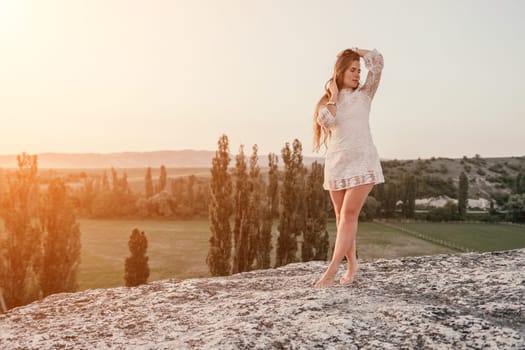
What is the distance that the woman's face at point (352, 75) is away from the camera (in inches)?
202

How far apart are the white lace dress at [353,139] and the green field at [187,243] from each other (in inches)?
1317

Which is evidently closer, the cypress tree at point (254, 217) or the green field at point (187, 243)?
the cypress tree at point (254, 217)

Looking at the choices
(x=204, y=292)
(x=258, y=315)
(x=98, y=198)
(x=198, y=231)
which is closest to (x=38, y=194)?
(x=204, y=292)

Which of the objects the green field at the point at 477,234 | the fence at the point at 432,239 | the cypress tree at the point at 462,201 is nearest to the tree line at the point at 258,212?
the fence at the point at 432,239

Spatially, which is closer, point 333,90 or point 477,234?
point 333,90

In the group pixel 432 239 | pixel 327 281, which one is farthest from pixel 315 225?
pixel 432 239

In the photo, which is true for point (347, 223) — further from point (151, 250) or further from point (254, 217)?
point (151, 250)

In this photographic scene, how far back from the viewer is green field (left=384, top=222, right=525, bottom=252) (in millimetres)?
53656

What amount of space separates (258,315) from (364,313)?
0.82m

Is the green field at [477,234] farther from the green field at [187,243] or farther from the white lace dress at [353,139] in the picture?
the white lace dress at [353,139]

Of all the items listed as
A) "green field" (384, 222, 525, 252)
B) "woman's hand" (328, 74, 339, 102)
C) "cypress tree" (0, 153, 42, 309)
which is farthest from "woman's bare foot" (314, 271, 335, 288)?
"green field" (384, 222, 525, 252)

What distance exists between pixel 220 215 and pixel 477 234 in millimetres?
43993

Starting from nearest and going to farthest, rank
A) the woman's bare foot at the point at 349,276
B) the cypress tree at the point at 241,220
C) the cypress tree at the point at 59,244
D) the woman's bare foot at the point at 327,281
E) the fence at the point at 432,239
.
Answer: the woman's bare foot at the point at 327,281 → the woman's bare foot at the point at 349,276 → the cypress tree at the point at 59,244 → the cypress tree at the point at 241,220 → the fence at the point at 432,239

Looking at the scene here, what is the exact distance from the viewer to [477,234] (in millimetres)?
60562
